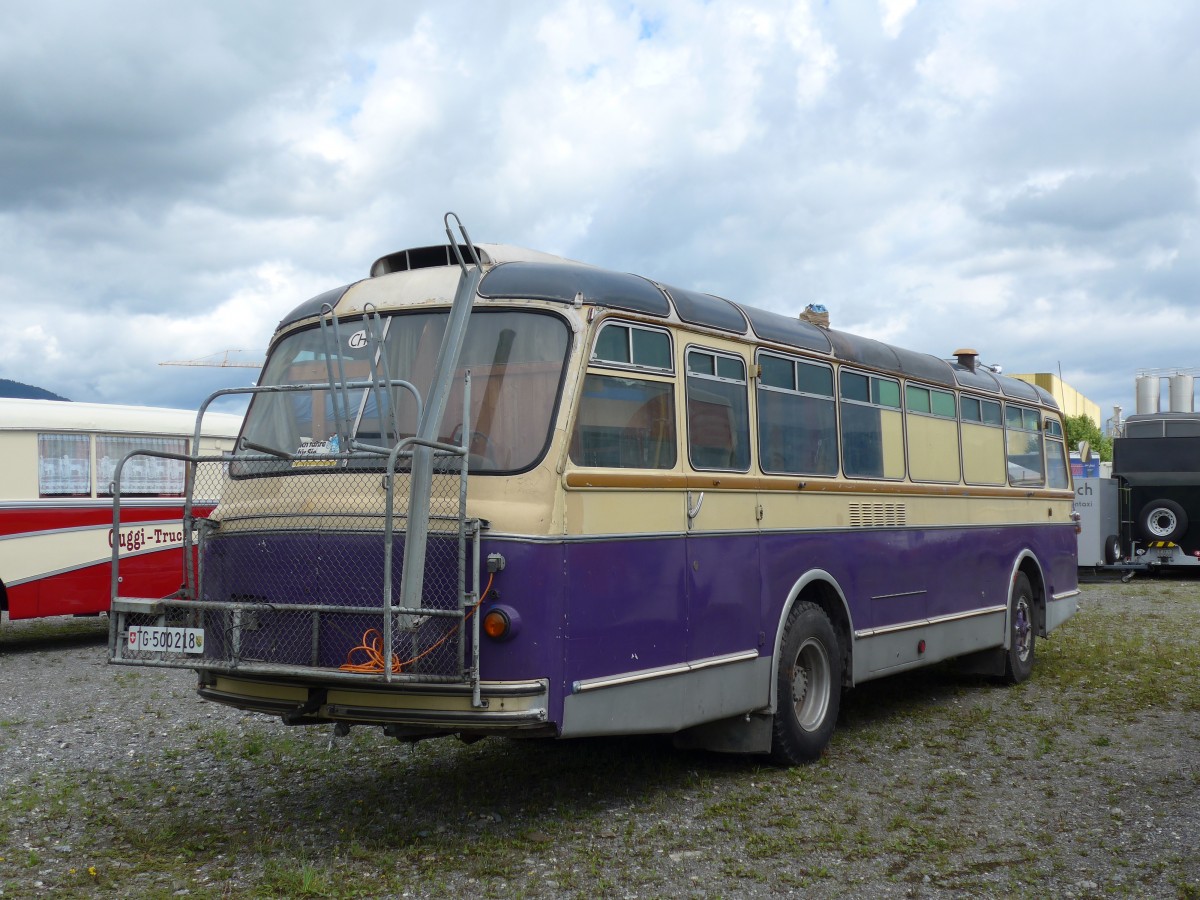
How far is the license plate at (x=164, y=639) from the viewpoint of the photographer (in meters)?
6.46

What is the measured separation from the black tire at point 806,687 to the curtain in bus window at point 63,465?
29.7 feet

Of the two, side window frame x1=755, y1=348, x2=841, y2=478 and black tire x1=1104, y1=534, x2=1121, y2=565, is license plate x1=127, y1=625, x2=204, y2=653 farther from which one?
black tire x1=1104, y1=534, x2=1121, y2=565

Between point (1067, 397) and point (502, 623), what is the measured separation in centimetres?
6834

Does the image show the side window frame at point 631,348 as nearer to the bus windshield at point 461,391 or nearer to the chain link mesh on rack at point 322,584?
the bus windshield at point 461,391

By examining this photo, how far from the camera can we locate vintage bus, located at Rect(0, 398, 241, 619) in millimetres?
13664

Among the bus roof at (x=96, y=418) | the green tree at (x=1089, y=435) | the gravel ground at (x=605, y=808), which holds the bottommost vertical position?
the gravel ground at (x=605, y=808)

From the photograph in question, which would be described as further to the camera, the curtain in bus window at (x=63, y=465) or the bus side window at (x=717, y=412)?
the curtain in bus window at (x=63, y=465)

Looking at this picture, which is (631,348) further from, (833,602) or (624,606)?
(833,602)

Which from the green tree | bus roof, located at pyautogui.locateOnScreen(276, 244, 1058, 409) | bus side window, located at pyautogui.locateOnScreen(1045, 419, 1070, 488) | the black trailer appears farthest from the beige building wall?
bus roof, located at pyautogui.locateOnScreen(276, 244, 1058, 409)

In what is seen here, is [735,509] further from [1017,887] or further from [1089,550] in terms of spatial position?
[1089,550]

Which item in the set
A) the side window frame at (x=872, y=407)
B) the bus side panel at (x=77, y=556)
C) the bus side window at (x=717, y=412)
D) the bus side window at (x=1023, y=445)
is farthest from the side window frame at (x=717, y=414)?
the bus side panel at (x=77, y=556)

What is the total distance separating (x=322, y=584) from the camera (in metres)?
6.47

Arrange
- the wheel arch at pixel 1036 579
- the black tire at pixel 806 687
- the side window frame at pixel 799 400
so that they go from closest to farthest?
the black tire at pixel 806 687 < the side window frame at pixel 799 400 < the wheel arch at pixel 1036 579

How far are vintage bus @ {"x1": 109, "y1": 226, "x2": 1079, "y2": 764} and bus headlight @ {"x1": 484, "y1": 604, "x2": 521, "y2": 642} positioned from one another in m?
0.01
